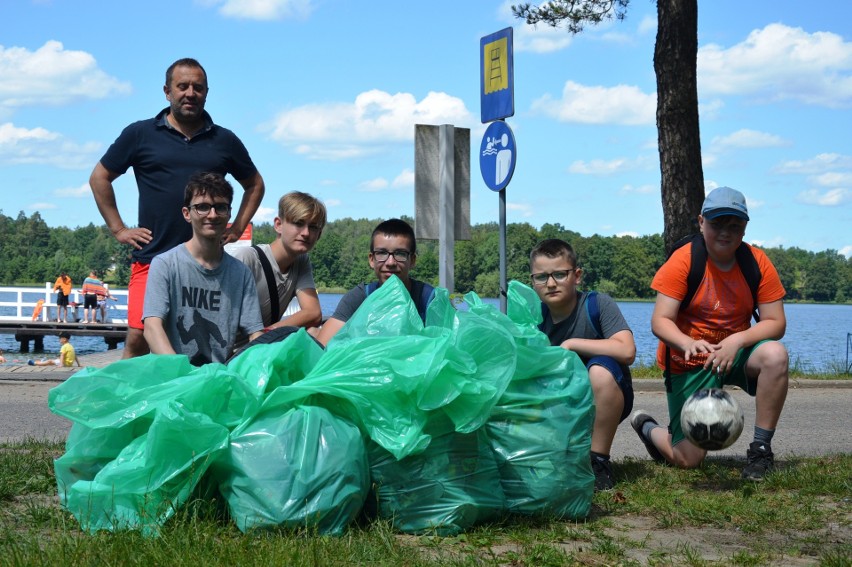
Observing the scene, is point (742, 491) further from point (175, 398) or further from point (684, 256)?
point (175, 398)

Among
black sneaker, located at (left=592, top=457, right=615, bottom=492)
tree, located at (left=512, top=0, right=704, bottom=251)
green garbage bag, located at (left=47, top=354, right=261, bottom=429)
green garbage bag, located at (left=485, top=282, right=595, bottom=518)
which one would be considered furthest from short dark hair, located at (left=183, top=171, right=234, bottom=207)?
tree, located at (left=512, top=0, right=704, bottom=251)

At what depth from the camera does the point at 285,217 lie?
528cm

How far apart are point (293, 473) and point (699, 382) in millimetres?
2677

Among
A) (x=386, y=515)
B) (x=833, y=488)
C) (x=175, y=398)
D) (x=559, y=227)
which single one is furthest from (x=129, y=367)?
(x=559, y=227)

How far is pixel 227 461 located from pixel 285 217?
2.02m

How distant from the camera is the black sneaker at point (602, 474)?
479cm

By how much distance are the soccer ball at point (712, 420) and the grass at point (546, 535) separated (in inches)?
10.5

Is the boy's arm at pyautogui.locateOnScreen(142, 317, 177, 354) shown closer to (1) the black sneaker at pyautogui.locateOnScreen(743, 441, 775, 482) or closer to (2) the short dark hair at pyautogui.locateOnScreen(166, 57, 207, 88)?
(2) the short dark hair at pyautogui.locateOnScreen(166, 57, 207, 88)

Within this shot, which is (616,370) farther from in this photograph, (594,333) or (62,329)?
(62,329)

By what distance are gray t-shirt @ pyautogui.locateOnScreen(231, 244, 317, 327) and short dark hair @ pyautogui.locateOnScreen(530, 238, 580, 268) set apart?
4.29 ft

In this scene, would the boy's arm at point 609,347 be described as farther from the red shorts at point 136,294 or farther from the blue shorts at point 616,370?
the red shorts at point 136,294

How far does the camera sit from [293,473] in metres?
3.44

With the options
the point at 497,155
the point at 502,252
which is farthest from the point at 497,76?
the point at 502,252

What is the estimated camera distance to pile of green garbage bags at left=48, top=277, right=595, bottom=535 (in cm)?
345
